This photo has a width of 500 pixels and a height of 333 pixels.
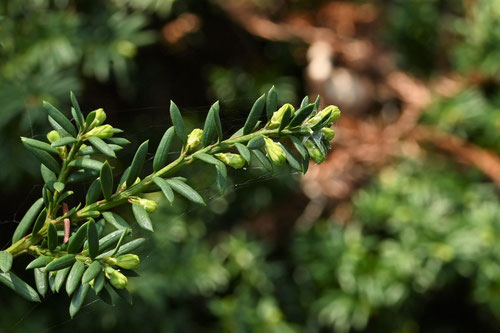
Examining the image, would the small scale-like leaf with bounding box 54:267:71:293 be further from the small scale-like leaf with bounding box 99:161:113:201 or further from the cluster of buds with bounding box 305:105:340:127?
the cluster of buds with bounding box 305:105:340:127

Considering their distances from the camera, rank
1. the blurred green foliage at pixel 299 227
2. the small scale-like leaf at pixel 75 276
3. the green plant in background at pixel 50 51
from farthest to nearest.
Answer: the blurred green foliage at pixel 299 227, the green plant in background at pixel 50 51, the small scale-like leaf at pixel 75 276

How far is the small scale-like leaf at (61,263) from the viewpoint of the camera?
44 centimetres

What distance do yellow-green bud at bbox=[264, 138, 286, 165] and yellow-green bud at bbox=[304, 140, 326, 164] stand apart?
0.02 meters

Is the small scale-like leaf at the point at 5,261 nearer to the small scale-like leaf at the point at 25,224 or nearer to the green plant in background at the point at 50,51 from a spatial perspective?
the small scale-like leaf at the point at 25,224

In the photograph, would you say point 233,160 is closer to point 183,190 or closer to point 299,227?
point 183,190

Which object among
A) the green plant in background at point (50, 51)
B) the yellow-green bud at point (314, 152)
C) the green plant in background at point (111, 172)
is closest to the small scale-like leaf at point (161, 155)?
the green plant in background at point (111, 172)

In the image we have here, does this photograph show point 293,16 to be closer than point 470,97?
No

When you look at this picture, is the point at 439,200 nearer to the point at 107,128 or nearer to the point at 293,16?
the point at 293,16

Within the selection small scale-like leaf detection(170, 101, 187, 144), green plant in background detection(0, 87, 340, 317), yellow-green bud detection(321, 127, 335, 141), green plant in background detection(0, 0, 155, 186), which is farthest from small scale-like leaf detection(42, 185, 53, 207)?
green plant in background detection(0, 0, 155, 186)

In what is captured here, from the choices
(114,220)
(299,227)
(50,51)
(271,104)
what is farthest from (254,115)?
A: (299,227)

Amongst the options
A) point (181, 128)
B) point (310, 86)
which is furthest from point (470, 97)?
point (181, 128)

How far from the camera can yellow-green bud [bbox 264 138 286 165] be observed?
0.48m

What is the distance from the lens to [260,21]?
66.7 inches

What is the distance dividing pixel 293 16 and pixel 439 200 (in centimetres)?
61
